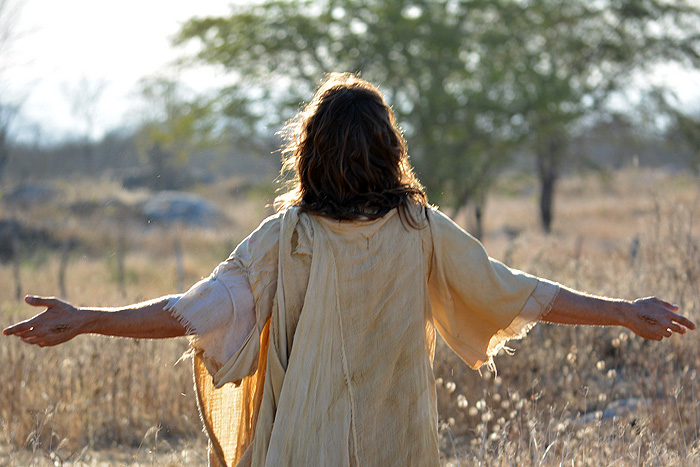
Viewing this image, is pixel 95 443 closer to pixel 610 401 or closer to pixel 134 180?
pixel 610 401

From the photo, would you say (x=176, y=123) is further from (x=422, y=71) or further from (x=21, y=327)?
(x=21, y=327)

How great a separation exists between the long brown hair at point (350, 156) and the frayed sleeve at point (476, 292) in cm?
17

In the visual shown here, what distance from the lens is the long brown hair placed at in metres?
2.02

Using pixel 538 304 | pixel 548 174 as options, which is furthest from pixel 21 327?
pixel 548 174

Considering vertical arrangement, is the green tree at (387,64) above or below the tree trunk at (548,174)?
above

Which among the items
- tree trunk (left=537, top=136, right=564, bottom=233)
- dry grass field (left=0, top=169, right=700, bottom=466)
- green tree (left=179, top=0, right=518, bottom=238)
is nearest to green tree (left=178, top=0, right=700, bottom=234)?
green tree (left=179, top=0, right=518, bottom=238)

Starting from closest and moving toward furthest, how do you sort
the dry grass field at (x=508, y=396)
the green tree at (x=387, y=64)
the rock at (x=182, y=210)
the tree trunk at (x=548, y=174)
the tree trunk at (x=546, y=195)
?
the dry grass field at (x=508, y=396) < the green tree at (x=387, y=64) < the rock at (x=182, y=210) < the tree trunk at (x=548, y=174) < the tree trunk at (x=546, y=195)

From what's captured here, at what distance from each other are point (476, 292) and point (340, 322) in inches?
17.1

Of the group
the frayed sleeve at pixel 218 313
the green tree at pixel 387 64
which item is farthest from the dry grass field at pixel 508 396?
the green tree at pixel 387 64

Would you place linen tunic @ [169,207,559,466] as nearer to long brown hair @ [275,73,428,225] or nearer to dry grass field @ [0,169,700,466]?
long brown hair @ [275,73,428,225]

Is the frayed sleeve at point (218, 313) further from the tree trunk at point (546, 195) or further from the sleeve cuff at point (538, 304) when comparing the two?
the tree trunk at point (546, 195)

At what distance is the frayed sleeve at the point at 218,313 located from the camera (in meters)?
1.95

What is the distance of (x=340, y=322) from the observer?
2059 mm

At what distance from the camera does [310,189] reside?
210 centimetres
